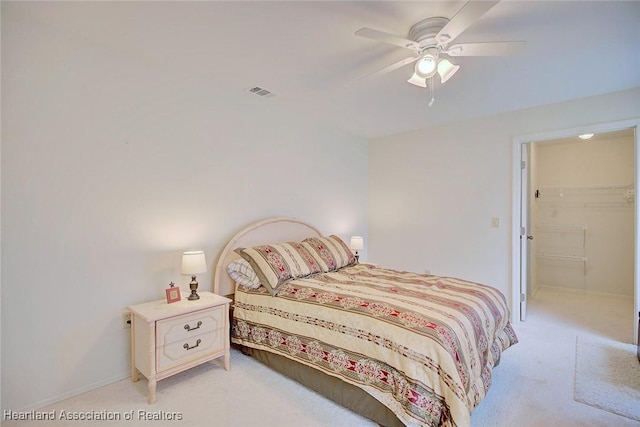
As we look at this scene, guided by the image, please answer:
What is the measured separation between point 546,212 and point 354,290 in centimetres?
447

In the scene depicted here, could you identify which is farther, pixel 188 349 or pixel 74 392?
pixel 188 349

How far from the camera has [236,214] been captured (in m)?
3.14

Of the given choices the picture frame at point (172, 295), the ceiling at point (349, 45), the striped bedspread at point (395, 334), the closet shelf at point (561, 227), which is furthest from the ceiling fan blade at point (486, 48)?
the closet shelf at point (561, 227)

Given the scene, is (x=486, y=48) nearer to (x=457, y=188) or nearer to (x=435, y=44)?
(x=435, y=44)

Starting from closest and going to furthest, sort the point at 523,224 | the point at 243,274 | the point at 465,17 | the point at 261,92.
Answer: the point at 465,17 < the point at 243,274 < the point at 261,92 < the point at 523,224

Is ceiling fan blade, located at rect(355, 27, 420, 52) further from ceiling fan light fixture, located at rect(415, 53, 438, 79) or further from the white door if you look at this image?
the white door

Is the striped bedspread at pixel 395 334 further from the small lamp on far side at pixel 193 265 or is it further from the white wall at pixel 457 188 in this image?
the white wall at pixel 457 188

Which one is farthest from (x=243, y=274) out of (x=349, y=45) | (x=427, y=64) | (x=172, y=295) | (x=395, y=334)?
(x=427, y=64)

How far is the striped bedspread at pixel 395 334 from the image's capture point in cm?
164

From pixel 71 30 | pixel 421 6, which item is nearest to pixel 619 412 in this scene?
pixel 421 6

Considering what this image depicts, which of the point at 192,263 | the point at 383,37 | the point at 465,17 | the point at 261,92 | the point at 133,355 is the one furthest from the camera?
the point at 261,92

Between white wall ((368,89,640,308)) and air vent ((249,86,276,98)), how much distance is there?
216 cm

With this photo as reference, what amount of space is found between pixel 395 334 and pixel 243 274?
1.45 metres

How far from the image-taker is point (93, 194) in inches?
87.9
